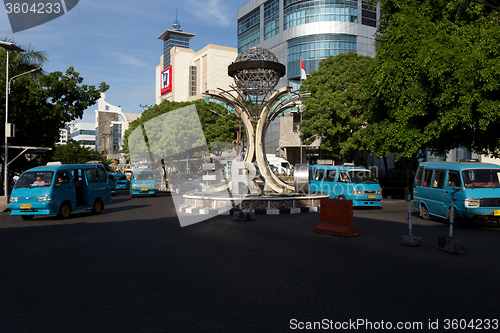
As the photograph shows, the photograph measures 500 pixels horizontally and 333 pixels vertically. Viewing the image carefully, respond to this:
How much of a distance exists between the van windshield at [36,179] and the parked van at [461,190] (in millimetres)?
13764

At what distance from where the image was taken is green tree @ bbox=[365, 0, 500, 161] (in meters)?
15.3

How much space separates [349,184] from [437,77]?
5975mm

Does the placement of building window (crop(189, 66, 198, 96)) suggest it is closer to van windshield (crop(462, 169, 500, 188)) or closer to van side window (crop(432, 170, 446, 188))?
van side window (crop(432, 170, 446, 188))

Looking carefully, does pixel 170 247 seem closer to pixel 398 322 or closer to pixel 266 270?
pixel 266 270

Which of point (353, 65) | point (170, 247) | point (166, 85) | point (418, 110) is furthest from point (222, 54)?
point (170, 247)

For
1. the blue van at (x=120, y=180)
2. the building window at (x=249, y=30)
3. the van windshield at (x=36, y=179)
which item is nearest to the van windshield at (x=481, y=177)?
the van windshield at (x=36, y=179)

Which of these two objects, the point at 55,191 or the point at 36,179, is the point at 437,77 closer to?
the point at 55,191

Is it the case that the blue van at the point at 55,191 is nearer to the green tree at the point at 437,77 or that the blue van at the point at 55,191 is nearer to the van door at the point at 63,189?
the van door at the point at 63,189

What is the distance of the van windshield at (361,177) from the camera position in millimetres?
18578

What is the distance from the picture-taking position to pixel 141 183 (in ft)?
87.1

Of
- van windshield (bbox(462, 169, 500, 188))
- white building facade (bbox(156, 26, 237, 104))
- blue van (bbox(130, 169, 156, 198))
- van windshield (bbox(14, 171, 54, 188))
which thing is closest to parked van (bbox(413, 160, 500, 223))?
van windshield (bbox(462, 169, 500, 188))

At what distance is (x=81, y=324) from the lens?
4.44 meters

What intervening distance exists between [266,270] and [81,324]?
132 inches

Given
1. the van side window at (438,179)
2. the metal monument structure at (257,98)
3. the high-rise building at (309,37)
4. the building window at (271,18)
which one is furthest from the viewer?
the building window at (271,18)
